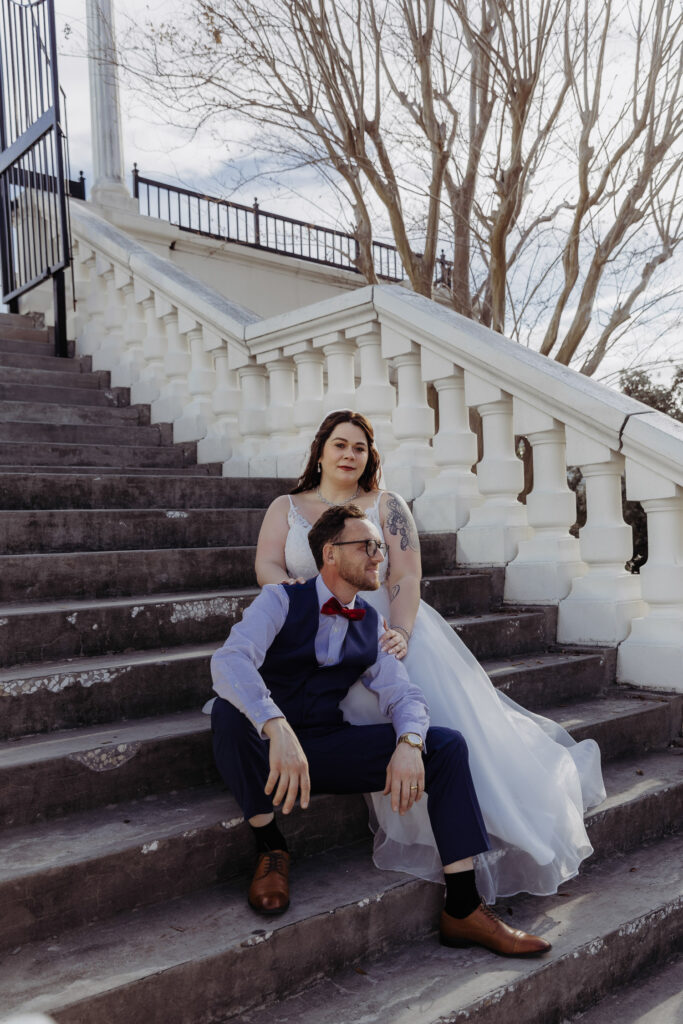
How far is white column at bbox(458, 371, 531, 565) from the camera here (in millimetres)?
4148

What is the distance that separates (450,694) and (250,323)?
9.62 ft

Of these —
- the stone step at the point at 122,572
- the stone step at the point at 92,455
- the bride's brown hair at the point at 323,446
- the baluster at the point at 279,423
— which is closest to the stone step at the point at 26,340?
the stone step at the point at 92,455

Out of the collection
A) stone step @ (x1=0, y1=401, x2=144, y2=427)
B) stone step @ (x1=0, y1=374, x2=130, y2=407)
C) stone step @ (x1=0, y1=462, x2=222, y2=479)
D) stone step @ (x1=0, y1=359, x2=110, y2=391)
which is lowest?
stone step @ (x1=0, y1=462, x2=222, y2=479)

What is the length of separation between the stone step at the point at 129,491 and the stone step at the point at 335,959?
6.98 feet

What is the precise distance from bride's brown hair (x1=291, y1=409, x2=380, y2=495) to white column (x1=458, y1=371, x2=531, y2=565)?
1.06 m

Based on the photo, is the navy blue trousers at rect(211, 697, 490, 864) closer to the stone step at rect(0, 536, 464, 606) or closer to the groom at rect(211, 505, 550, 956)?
the groom at rect(211, 505, 550, 956)

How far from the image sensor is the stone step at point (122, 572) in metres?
3.13

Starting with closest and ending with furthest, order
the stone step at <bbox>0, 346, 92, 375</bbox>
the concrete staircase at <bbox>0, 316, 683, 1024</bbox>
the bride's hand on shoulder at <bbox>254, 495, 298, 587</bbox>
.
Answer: the concrete staircase at <bbox>0, 316, 683, 1024</bbox>
the bride's hand on shoulder at <bbox>254, 495, 298, 587</bbox>
the stone step at <bbox>0, 346, 92, 375</bbox>

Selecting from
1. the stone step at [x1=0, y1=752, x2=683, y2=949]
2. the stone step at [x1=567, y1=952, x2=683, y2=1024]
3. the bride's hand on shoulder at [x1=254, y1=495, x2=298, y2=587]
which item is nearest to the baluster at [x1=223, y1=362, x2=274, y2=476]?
the bride's hand on shoulder at [x1=254, y1=495, x2=298, y2=587]

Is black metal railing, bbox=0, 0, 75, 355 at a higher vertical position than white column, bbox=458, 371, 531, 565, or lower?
higher

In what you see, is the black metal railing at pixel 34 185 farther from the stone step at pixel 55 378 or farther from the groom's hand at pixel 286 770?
the groom's hand at pixel 286 770

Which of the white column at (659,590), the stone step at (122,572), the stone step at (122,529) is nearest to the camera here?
the stone step at (122,572)

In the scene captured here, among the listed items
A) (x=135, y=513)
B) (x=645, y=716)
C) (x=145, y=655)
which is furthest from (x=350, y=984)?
(x=135, y=513)

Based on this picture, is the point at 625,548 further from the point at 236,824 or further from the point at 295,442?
the point at 236,824
